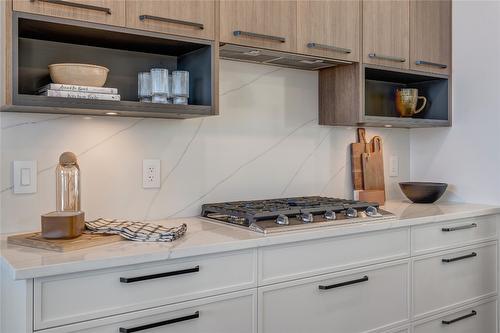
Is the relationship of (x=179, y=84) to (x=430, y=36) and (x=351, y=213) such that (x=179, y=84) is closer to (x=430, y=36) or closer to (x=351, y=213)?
(x=351, y=213)

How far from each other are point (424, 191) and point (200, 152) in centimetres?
130

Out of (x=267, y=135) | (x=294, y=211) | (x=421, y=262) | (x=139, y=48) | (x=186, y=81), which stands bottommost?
(x=421, y=262)

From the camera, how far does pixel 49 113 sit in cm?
187

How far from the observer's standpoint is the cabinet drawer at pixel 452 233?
2.25 metres

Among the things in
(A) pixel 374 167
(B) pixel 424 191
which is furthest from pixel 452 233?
(A) pixel 374 167

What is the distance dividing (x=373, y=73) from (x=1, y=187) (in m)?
1.91

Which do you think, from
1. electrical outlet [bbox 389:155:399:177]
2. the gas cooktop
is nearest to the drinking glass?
Answer: the gas cooktop

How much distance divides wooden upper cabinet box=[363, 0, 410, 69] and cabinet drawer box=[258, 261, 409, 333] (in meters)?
1.04

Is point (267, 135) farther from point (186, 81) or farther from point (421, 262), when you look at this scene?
point (421, 262)

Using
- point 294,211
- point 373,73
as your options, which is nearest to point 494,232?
point 373,73

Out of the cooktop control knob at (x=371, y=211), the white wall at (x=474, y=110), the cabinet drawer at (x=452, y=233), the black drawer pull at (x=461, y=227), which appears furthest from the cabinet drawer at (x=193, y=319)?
the white wall at (x=474, y=110)

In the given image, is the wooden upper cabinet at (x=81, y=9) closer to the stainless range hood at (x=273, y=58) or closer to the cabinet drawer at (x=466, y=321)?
the stainless range hood at (x=273, y=58)

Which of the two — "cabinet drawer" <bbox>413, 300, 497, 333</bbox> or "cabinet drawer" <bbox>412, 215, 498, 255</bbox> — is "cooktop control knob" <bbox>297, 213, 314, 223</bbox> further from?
"cabinet drawer" <bbox>413, 300, 497, 333</bbox>

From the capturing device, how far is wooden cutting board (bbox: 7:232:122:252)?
1485 mm
